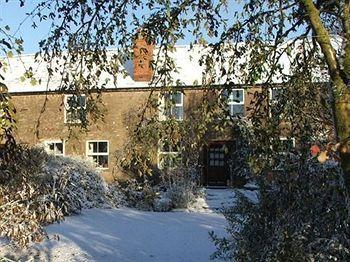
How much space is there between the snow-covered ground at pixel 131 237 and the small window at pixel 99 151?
12227 millimetres

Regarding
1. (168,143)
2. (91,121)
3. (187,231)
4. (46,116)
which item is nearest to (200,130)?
(168,143)

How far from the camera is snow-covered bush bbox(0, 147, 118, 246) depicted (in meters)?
8.74

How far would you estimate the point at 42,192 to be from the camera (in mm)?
11711

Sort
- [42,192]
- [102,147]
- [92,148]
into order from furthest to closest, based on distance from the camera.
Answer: [92,148] → [102,147] → [42,192]

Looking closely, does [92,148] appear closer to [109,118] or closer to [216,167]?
[109,118]

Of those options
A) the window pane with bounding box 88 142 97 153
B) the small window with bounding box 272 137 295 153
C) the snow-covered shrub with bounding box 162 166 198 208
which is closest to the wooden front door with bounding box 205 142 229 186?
the window pane with bounding box 88 142 97 153

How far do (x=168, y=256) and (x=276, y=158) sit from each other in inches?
142

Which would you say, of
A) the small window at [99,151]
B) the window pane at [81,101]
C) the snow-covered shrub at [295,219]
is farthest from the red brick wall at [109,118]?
the window pane at [81,101]

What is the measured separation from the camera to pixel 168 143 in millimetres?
4941

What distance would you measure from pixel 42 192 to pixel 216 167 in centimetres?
1455

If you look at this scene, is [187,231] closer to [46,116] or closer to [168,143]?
[168,143]

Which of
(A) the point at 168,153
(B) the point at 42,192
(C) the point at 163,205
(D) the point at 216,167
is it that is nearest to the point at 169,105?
(A) the point at 168,153

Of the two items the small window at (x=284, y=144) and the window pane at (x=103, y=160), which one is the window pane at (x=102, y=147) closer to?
the window pane at (x=103, y=160)

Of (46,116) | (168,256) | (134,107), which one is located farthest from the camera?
(46,116)
